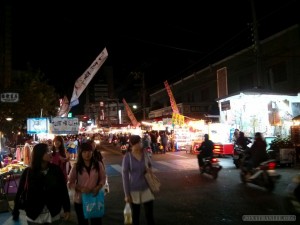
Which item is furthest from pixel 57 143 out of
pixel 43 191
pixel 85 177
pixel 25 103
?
pixel 25 103

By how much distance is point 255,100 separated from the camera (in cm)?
2083

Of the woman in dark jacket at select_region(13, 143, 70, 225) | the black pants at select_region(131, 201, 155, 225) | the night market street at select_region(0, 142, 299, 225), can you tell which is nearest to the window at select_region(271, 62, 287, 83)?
the night market street at select_region(0, 142, 299, 225)

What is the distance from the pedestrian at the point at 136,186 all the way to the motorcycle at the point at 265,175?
6.03 metres

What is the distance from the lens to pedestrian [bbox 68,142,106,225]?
5.15 meters

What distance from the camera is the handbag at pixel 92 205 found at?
498 centimetres

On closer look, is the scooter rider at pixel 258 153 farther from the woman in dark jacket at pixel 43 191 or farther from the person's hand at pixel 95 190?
the woman in dark jacket at pixel 43 191

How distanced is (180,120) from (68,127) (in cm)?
1213

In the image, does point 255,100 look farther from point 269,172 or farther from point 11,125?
point 11,125

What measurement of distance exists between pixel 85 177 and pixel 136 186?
84cm

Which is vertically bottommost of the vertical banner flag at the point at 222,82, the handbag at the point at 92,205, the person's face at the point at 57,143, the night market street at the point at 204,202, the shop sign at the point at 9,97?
the night market street at the point at 204,202

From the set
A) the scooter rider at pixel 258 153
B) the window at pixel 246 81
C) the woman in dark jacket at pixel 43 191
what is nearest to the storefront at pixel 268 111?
the scooter rider at pixel 258 153

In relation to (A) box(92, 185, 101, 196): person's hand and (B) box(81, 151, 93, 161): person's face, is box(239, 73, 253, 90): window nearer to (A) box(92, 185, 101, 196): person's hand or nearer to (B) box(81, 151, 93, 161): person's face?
(B) box(81, 151, 93, 161): person's face

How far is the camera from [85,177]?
5188 mm

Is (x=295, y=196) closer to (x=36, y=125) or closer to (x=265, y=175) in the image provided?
(x=265, y=175)
